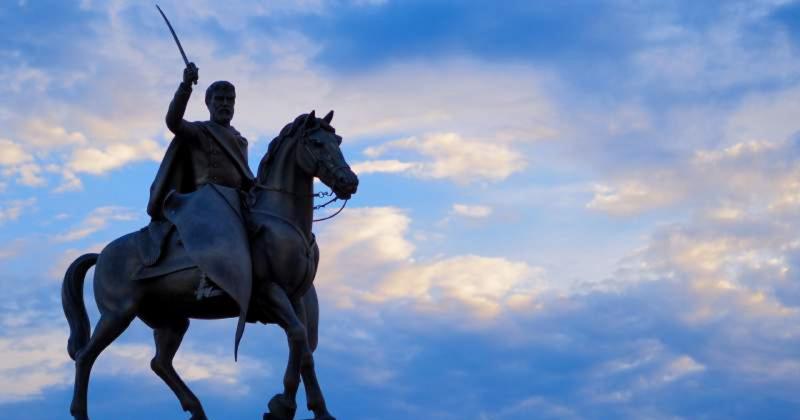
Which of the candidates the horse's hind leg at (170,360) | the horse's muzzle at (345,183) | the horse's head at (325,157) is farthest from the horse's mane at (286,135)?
the horse's hind leg at (170,360)

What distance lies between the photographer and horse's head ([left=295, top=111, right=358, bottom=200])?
54.8ft

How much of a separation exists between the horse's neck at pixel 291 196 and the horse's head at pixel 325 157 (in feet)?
0.56

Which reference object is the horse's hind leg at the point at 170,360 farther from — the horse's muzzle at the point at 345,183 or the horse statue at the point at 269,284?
the horse's muzzle at the point at 345,183

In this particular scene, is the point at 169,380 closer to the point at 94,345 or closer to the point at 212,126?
the point at 94,345

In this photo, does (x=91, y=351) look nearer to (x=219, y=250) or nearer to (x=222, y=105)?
(x=219, y=250)

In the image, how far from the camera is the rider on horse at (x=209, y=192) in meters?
16.4

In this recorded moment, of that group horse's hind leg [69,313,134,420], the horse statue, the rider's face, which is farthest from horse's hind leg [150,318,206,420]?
the rider's face

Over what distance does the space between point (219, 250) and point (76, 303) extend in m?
2.60

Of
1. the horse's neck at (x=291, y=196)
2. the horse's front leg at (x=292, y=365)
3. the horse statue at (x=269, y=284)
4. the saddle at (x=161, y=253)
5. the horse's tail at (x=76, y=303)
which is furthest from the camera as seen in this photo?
the horse's tail at (x=76, y=303)

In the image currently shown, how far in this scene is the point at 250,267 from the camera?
16.5m

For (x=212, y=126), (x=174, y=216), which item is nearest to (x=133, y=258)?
(x=174, y=216)

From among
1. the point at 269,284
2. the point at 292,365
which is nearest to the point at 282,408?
the point at 292,365

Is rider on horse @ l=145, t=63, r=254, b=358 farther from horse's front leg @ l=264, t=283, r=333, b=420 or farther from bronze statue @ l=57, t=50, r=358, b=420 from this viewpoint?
horse's front leg @ l=264, t=283, r=333, b=420

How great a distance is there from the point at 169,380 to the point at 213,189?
7.93ft
